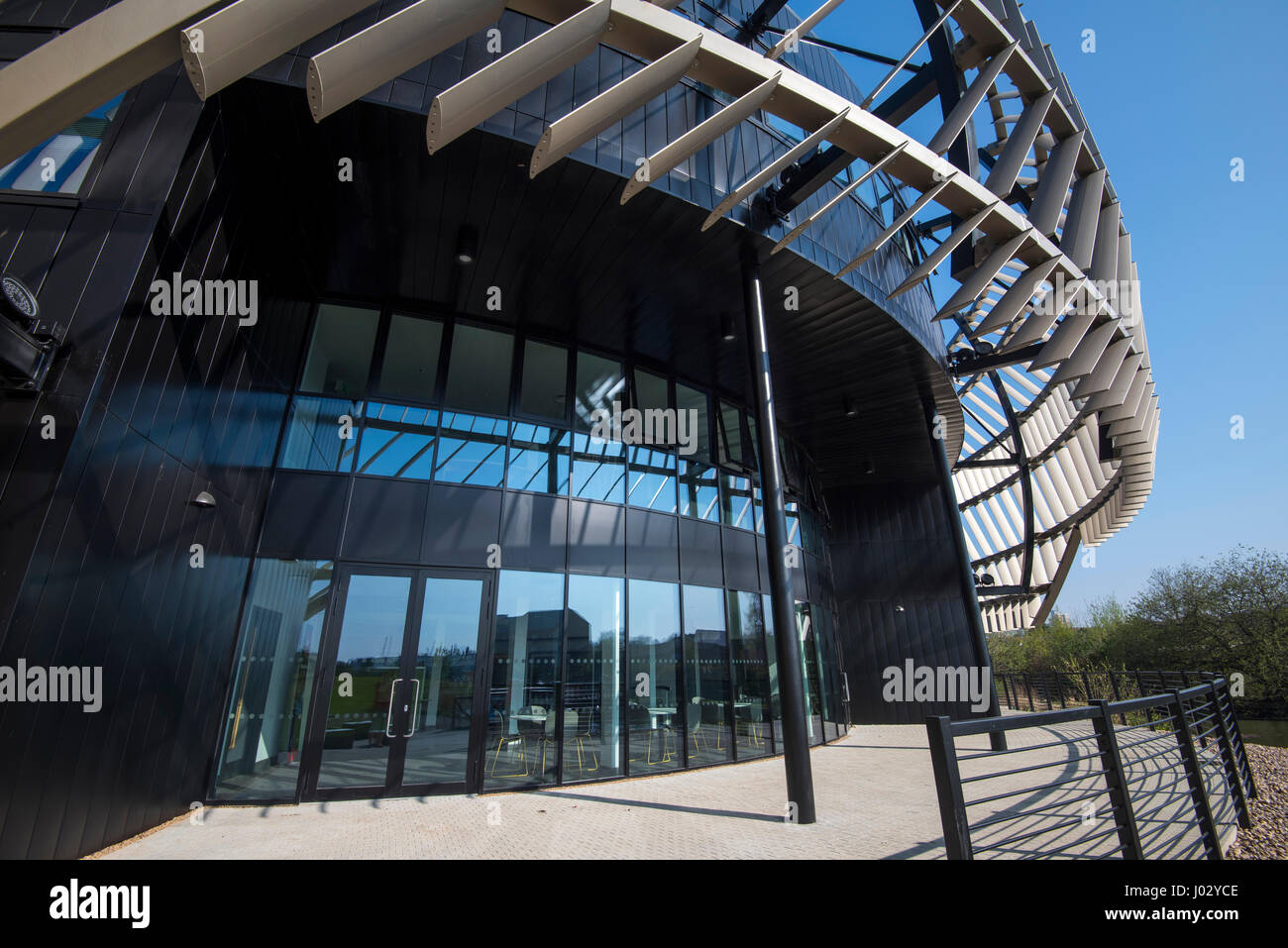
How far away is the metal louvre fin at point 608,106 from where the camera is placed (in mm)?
5211

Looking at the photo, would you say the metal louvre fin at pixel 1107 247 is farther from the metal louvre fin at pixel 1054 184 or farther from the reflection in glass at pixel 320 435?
the reflection in glass at pixel 320 435

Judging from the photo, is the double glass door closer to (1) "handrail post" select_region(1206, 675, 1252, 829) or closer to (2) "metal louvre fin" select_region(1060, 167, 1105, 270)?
(1) "handrail post" select_region(1206, 675, 1252, 829)

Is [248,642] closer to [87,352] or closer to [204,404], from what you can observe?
[204,404]

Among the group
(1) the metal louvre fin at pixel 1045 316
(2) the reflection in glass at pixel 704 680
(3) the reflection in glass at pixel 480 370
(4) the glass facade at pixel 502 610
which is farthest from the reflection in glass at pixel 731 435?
(1) the metal louvre fin at pixel 1045 316

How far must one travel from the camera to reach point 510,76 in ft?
16.0

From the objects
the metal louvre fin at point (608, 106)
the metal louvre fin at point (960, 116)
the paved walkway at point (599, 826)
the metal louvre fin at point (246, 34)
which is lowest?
the paved walkway at point (599, 826)

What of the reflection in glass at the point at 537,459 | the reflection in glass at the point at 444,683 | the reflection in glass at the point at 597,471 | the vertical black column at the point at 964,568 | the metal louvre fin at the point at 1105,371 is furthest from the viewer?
the metal louvre fin at the point at 1105,371

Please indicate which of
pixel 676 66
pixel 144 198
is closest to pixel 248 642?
pixel 144 198

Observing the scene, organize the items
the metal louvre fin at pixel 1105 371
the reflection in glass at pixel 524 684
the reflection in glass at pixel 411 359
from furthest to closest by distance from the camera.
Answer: the metal louvre fin at pixel 1105 371, the reflection in glass at pixel 411 359, the reflection in glass at pixel 524 684

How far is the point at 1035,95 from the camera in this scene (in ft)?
30.3

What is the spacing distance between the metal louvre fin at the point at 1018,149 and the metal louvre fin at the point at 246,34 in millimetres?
8636

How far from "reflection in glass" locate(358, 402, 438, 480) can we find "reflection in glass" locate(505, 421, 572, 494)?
3.99ft

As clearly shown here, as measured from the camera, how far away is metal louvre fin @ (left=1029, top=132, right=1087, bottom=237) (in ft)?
30.4

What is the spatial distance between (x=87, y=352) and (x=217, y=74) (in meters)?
2.47
